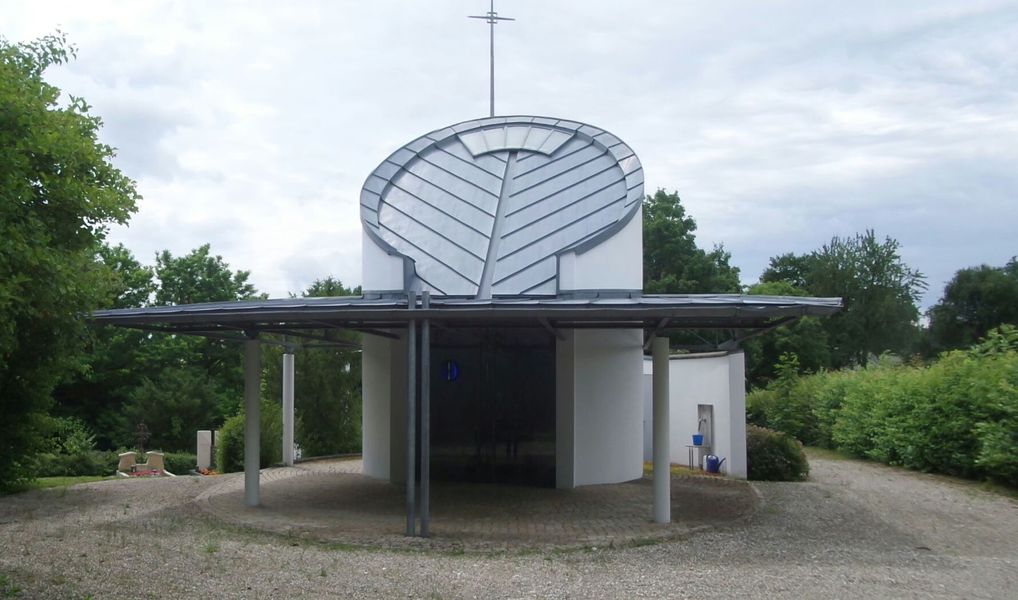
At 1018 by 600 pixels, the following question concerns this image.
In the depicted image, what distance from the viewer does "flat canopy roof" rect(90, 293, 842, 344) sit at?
9398 mm

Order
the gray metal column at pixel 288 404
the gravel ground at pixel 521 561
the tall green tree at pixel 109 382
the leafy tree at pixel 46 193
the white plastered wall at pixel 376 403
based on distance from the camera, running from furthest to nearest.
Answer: the tall green tree at pixel 109 382 < the gray metal column at pixel 288 404 < the white plastered wall at pixel 376 403 < the gravel ground at pixel 521 561 < the leafy tree at pixel 46 193

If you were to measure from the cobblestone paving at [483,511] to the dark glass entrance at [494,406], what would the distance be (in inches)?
17.0

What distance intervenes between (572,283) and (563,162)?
4.56 metres

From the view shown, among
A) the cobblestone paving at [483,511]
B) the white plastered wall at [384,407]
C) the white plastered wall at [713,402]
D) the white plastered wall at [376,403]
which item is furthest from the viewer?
the white plastered wall at [713,402]

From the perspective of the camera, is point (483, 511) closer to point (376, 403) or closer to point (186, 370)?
point (376, 403)

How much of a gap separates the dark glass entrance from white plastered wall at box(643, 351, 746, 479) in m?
1.98

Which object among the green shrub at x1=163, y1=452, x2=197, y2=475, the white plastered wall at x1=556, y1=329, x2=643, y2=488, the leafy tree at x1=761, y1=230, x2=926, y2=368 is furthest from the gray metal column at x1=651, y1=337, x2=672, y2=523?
the leafy tree at x1=761, y1=230, x2=926, y2=368

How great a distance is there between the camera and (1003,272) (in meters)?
41.9

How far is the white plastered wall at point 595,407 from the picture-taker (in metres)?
14.5

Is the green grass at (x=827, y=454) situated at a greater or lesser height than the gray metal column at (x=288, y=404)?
lesser

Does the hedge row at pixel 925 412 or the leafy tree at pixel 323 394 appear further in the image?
the leafy tree at pixel 323 394

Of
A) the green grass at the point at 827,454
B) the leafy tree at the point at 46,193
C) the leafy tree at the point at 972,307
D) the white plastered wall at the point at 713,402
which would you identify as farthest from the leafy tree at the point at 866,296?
the leafy tree at the point at 46,193

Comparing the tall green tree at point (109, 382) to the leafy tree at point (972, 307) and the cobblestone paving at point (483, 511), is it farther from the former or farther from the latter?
the leafy tree at point (972, 307)

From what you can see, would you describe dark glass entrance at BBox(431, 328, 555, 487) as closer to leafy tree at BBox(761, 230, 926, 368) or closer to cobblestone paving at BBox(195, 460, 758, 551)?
cobblestone paving at BBox(195, 460, 758, 551)
